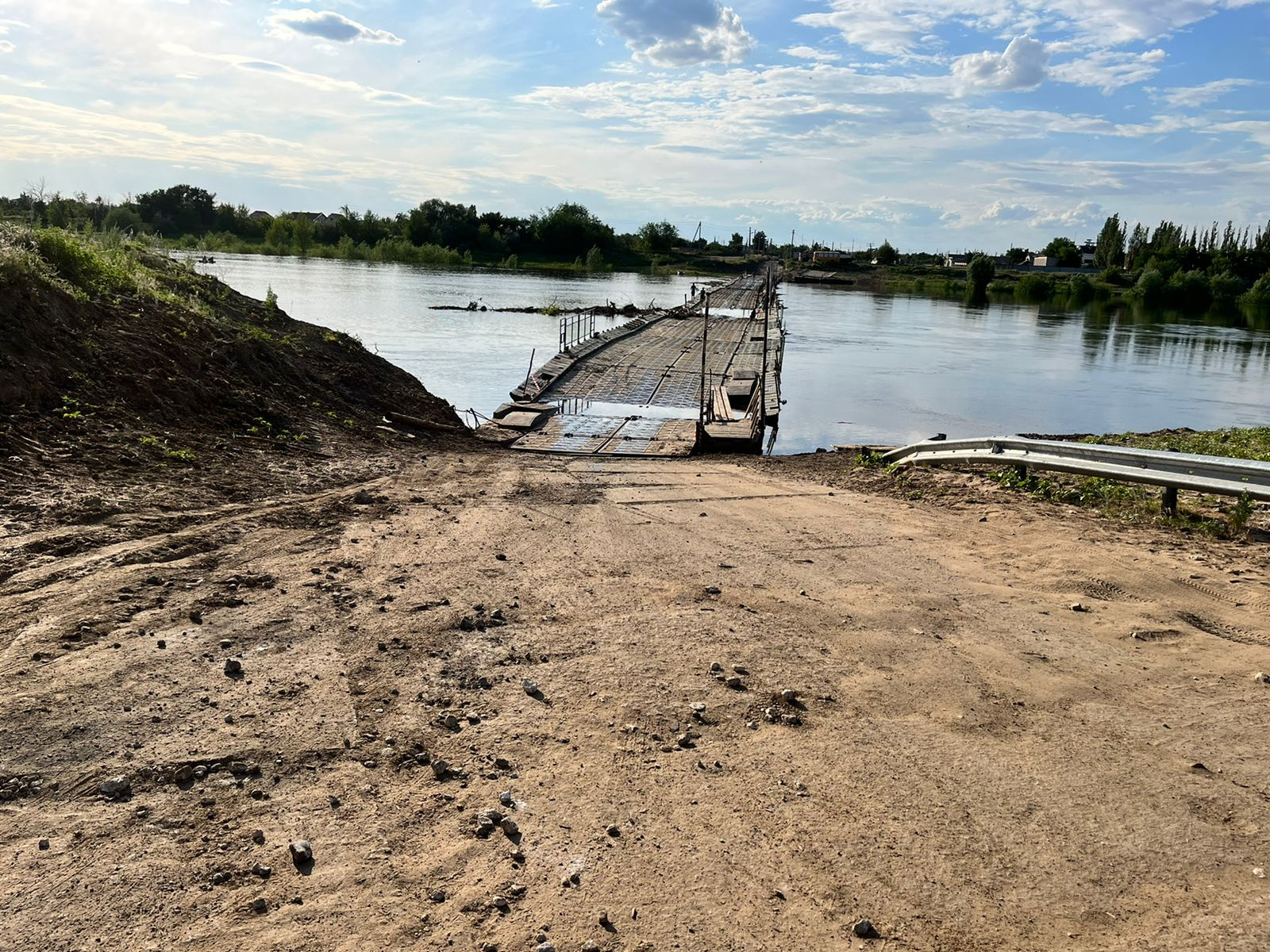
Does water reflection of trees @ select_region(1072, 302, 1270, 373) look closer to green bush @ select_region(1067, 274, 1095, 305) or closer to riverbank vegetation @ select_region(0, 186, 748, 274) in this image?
green bush @ select_region(1067, 274, 1095, 305)

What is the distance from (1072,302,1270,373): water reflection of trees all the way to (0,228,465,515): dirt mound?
41.2 meters

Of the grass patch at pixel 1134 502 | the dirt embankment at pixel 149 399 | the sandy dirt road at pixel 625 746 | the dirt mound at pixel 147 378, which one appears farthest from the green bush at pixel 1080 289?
the sandy dirt road at pixel 625 746

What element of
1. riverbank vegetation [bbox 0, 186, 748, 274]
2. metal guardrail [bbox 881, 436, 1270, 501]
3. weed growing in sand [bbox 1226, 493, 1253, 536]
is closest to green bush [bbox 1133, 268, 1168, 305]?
riverbank vegetation [bbox 0, 186, 748, 274]

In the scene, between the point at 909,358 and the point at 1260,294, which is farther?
the point at 1260,294

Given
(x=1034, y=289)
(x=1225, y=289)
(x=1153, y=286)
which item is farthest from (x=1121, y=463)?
(x=1034, y=289)

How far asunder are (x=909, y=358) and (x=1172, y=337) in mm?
22534

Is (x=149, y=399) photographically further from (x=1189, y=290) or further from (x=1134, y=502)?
(x=1189, y=290)

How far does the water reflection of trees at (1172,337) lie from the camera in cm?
4394

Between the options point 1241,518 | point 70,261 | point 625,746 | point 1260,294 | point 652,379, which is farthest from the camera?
point 1260,294

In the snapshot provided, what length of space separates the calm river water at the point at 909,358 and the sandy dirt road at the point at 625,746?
15.7m

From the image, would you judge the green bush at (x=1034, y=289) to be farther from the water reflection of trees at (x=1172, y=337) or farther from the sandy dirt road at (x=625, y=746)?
the sandy dirt road at (x=625, y=746)

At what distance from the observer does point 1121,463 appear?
8.28m

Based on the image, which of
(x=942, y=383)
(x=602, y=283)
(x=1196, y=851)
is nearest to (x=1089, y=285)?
(x=602, y=283)

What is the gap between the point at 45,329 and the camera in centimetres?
915
